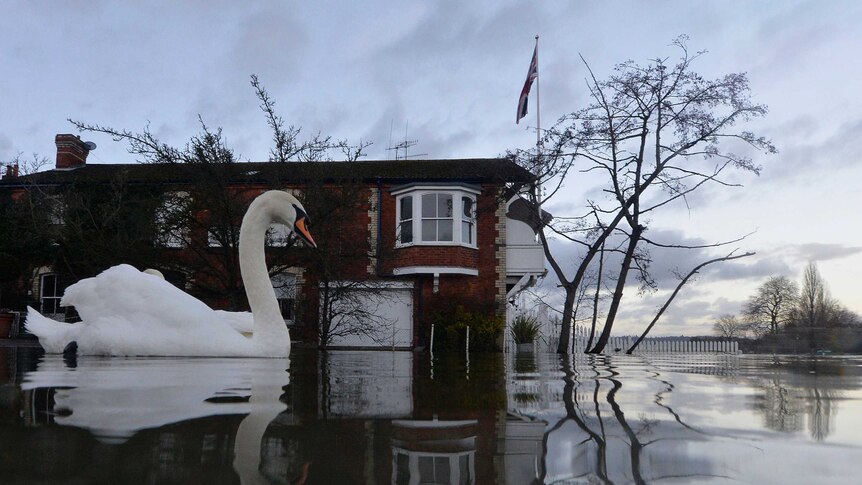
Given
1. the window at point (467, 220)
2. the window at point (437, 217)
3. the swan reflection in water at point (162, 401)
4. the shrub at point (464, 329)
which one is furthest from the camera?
the window at point (467, 220)

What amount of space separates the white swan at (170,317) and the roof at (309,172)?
891 cm

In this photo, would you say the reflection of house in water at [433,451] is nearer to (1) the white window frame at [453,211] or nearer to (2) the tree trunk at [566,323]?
(2) the tree trunk at [566,323]

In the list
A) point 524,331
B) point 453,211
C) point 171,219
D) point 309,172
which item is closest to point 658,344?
point 524,331

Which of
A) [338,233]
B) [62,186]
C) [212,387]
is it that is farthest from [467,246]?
[212,387]

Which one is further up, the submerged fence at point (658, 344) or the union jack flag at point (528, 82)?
the union jack flag at point (528, 82)

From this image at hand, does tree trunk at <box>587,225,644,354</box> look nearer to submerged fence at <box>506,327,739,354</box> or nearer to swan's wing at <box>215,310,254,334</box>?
submerged fence at <box>506,327,739,354</box>

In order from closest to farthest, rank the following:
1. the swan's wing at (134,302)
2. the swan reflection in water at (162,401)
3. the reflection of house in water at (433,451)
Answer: the reflection of house in water at (433,451)
the swan reflection in water at (162,401)
the swan's wing at (134,302)

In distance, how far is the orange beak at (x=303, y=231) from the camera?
716cm

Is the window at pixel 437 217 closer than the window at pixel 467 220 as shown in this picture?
Yes

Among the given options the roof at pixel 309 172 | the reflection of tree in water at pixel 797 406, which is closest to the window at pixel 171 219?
the roof at pixel 309 172

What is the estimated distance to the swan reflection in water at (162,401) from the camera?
1746 mm

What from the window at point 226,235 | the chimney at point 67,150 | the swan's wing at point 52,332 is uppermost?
the chimney at point 67,150

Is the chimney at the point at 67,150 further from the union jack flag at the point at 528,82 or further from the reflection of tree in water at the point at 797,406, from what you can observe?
the reflection of tree in water at the point at 797,406

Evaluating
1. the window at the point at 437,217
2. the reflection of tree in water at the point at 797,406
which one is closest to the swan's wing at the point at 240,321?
the reflection of tree in water at the point at 797,406
